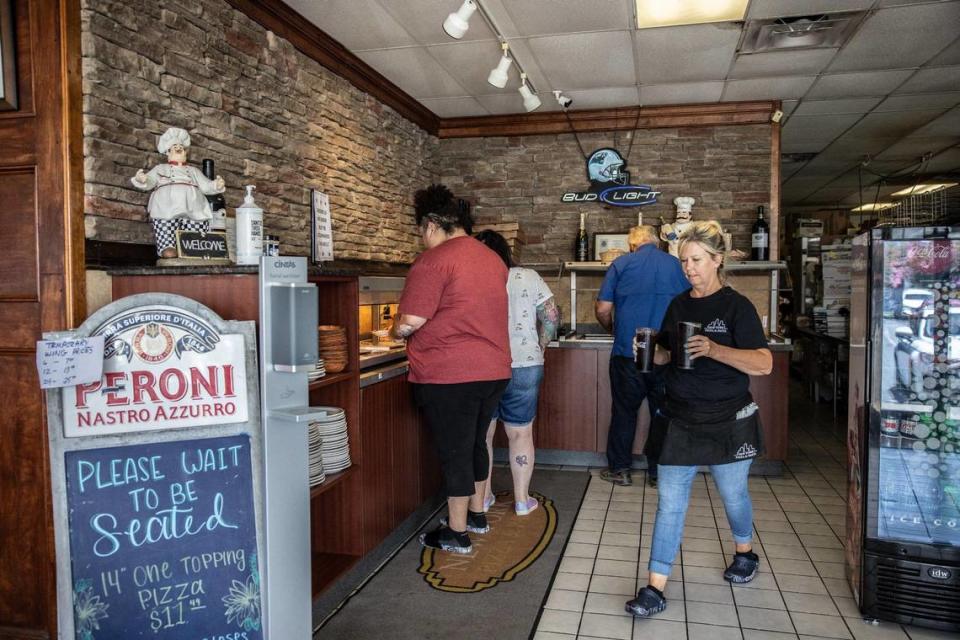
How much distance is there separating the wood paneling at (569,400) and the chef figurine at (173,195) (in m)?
3.12

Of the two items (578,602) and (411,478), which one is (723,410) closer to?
(578,602)

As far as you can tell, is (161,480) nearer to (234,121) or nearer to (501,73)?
(234,121)

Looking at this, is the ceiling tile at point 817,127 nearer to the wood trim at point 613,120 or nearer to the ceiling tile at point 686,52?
the wood trim at point 613,120

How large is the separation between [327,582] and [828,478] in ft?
12.5

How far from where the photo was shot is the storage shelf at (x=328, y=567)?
2973 millimetres

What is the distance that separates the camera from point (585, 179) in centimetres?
618

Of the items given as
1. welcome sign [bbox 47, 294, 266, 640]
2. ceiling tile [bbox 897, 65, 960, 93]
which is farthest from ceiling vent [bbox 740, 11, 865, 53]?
welcome sign [bbox 47, 294, 266, 640]

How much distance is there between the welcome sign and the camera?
200cm

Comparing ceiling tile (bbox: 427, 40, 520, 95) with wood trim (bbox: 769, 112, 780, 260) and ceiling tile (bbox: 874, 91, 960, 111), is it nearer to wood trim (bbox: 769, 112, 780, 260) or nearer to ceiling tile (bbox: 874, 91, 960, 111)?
wood trim (bbox: 769, 112, 780, 260)

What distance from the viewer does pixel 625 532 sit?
3973 millimetres

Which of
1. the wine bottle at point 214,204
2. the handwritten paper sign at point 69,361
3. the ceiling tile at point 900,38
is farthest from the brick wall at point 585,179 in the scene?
the handwritten paper sign at point 69,361

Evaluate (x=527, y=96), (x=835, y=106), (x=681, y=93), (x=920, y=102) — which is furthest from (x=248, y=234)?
(x=920, y=102)

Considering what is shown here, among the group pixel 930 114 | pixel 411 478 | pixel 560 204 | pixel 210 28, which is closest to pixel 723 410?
pixel 411 478

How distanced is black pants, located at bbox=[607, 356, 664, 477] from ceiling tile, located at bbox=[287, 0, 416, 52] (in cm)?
257
